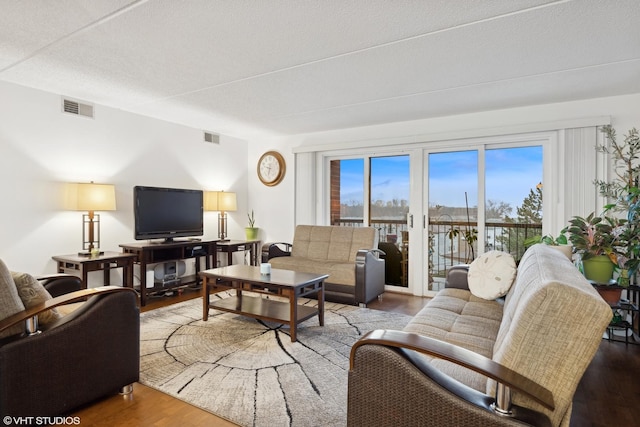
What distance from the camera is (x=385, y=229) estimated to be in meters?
5.31

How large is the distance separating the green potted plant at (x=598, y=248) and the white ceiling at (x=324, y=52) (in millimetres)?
1399

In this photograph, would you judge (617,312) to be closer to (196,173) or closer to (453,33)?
(453,33)

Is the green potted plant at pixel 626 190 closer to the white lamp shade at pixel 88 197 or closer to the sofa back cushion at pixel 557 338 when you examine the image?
the sofa back cushion at pixel 557 338

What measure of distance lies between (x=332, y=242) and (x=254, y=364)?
248 cm

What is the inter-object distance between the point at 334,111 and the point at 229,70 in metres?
1.64

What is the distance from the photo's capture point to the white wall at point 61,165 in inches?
139

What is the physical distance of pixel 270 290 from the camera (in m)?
3.18

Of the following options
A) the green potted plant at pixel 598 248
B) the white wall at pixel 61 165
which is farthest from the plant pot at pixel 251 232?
the green potted plant at pixel 598 248

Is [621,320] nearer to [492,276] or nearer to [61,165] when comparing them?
[492,276]

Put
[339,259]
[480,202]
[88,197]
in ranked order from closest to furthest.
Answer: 1. [88,197]
2. [480,202]
3. [339,259]

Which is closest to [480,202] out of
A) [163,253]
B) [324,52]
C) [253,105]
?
[324,52]

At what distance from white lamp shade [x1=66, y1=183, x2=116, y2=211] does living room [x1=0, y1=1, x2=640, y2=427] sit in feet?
0.64

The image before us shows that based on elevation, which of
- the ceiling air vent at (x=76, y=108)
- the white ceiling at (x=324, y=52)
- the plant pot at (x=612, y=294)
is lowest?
the plant pot at (x=612, y=294)

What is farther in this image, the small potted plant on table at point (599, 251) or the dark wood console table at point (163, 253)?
the dark wood console table at point (163, 253)
